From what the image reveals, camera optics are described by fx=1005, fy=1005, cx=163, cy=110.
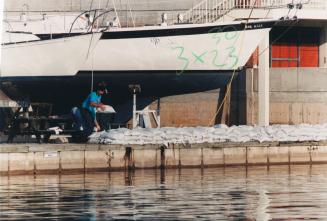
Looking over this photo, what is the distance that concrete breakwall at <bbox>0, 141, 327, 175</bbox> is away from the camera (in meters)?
24.7

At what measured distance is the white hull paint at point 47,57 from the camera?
112ft

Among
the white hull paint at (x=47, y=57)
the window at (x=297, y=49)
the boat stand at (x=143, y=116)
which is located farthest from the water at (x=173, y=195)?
the window at (x=297, y=49)

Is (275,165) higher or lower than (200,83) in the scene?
lower

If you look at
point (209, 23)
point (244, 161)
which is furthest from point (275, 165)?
point (209, 23)

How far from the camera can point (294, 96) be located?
34438 mm

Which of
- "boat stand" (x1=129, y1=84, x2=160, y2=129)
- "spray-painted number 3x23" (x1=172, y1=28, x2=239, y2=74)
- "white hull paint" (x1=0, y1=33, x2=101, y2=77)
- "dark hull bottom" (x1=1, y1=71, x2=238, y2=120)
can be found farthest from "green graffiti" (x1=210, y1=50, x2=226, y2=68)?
"white hull paint" (x1=0, y1=33, x2=101, y2=77)

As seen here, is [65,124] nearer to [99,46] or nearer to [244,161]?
[99,46]

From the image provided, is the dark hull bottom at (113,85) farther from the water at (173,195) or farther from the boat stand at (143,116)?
the water at (173,195)

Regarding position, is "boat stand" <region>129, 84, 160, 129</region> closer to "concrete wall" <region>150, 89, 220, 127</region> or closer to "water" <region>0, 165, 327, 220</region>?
"concrete wall" <region>150, 89, 220, 127</region>

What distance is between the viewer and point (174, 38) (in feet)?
111

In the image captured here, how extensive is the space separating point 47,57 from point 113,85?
2.53 m

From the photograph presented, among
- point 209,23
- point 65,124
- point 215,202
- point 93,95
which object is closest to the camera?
point 215,202

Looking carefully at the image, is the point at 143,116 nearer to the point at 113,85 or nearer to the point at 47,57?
the point at 113,85

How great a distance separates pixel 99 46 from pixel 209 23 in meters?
3.81
